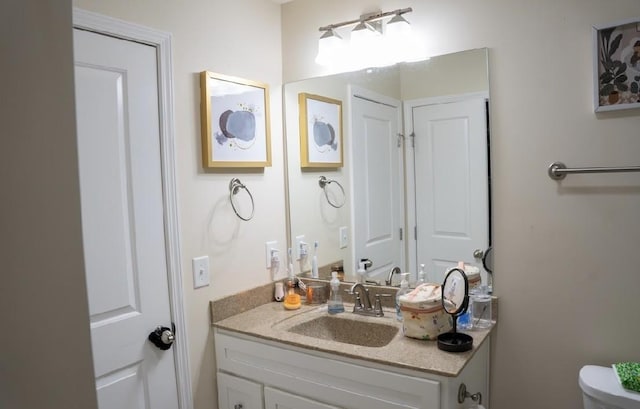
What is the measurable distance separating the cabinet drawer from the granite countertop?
0.04 metres

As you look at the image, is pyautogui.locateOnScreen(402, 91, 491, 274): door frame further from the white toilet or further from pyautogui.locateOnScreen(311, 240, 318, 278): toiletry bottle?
the white toilet

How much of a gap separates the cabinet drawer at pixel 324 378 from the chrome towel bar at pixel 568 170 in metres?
0.87

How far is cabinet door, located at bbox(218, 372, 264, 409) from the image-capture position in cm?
178

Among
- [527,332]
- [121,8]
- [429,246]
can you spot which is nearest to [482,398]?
[527,332]

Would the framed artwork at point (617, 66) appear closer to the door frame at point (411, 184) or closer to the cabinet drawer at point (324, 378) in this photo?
the door frame at point (411, 184)

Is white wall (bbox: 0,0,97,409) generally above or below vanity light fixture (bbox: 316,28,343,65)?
below

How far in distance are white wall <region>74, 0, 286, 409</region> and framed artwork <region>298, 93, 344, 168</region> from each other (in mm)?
149

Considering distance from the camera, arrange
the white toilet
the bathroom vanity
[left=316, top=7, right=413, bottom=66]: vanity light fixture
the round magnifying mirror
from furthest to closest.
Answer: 1. [left=316, top=7, right=413, bottom=66]: vanity light fixture
2. the round magnifying mirror
3. the bathroom vanity
4. the white toilet

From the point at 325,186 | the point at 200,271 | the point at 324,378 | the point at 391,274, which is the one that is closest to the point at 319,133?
the point at 325,186

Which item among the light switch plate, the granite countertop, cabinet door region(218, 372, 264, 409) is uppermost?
the light switch plate

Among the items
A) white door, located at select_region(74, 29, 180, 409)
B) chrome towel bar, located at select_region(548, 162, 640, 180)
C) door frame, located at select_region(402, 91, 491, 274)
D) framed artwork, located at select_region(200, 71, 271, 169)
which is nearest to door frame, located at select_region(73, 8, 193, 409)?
white door, located at select_region(74, 29, 180, 409)

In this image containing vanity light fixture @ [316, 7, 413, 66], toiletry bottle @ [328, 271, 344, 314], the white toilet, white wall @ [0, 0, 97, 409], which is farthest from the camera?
toiletry bottle @ [328, 271, 344, 314]

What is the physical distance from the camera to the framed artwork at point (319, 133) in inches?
86.3

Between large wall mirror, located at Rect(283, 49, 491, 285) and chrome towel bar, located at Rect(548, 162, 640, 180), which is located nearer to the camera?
chrome towel bar, located at Rect(548, 162, 640, 180)
